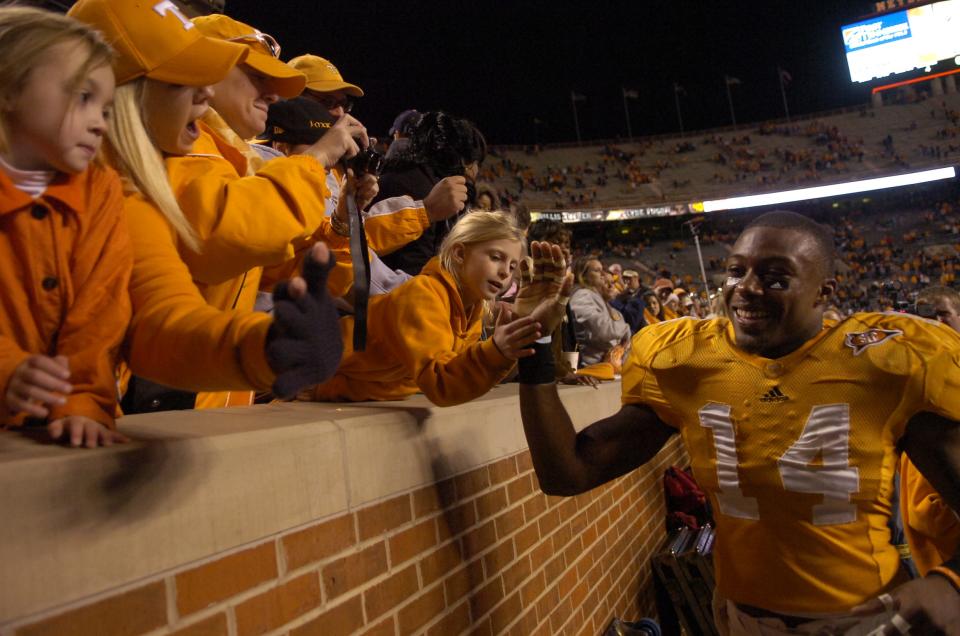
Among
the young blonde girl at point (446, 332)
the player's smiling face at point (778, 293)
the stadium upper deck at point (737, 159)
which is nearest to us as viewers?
the young blonde girl at point (446, 332)

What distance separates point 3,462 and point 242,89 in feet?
4.18

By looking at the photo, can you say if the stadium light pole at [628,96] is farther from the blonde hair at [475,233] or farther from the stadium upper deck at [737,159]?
the blonde hair at [475,233]

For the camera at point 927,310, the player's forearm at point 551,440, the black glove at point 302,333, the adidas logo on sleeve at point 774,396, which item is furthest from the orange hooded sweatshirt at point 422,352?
the camera at point 927,310

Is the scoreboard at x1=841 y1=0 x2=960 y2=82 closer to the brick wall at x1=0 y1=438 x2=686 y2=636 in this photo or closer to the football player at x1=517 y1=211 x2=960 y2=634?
the brick wall at x1=0 y1=438 x2=686 y2=636

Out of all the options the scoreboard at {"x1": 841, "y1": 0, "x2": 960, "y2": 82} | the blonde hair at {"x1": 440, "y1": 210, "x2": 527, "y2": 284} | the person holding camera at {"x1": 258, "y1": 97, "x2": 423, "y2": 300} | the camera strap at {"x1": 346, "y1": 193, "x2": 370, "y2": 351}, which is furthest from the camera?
the scoreboard at {"x1": 841, "y1": 0, "x2": 960, "y2": 82}

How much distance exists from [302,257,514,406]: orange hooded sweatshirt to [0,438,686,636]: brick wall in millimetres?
351

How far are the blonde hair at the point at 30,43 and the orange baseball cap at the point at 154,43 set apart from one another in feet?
0.67

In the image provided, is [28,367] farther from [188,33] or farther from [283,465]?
[188,33]

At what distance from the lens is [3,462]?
3.15ft

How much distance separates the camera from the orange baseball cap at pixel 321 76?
9.65ft

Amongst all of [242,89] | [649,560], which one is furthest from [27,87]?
[649,560]

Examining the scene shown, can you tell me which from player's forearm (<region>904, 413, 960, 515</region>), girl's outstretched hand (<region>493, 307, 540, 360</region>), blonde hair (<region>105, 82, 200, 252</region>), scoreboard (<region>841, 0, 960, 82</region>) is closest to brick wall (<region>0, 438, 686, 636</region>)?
girl's outstretched hand (<region>493, 307, 540, 360</region>)

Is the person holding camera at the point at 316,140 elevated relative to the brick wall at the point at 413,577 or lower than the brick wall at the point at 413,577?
elevated

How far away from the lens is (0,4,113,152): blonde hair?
1.15 m
